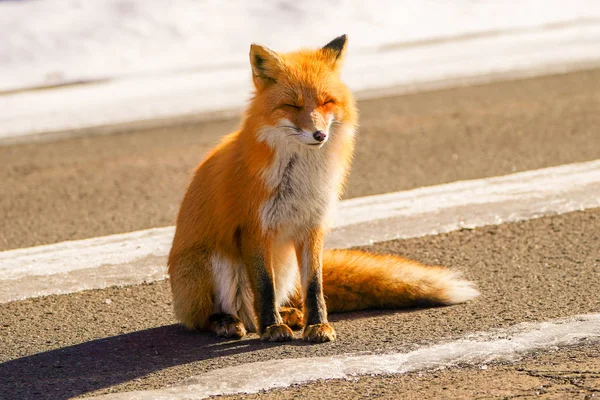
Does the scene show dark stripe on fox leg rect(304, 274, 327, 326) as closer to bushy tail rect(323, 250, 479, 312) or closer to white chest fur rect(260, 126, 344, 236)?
white chest fur rect(260, 126, 344, 236)

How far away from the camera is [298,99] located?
531 cm

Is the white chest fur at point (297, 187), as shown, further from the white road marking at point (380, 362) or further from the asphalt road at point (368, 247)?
the white road marking at point (380, 362)

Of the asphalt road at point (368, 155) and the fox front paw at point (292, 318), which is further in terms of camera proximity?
the asphalt road at point (368, 155)

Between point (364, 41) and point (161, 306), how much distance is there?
971 cm

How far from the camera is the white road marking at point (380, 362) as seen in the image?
15.4 ft

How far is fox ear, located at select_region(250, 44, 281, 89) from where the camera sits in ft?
17.8

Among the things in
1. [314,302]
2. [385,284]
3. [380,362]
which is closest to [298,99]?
[314,302]

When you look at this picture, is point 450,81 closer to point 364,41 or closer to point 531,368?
point 364,41

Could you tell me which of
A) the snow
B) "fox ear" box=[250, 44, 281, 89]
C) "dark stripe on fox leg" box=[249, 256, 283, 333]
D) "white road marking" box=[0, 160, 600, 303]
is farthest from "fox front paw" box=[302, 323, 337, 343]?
the snow

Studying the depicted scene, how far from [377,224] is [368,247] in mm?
481

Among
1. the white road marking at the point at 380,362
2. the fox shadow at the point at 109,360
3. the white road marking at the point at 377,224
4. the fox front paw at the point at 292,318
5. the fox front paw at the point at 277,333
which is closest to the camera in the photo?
the white road marking at the point at 380,362

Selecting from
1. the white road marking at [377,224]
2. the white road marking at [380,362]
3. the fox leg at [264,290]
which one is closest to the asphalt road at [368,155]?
the white road marking at [377,224]

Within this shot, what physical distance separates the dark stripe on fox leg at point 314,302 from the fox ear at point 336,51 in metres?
1.19

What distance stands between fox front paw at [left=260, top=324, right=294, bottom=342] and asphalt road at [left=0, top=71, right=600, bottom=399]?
0.08 m
